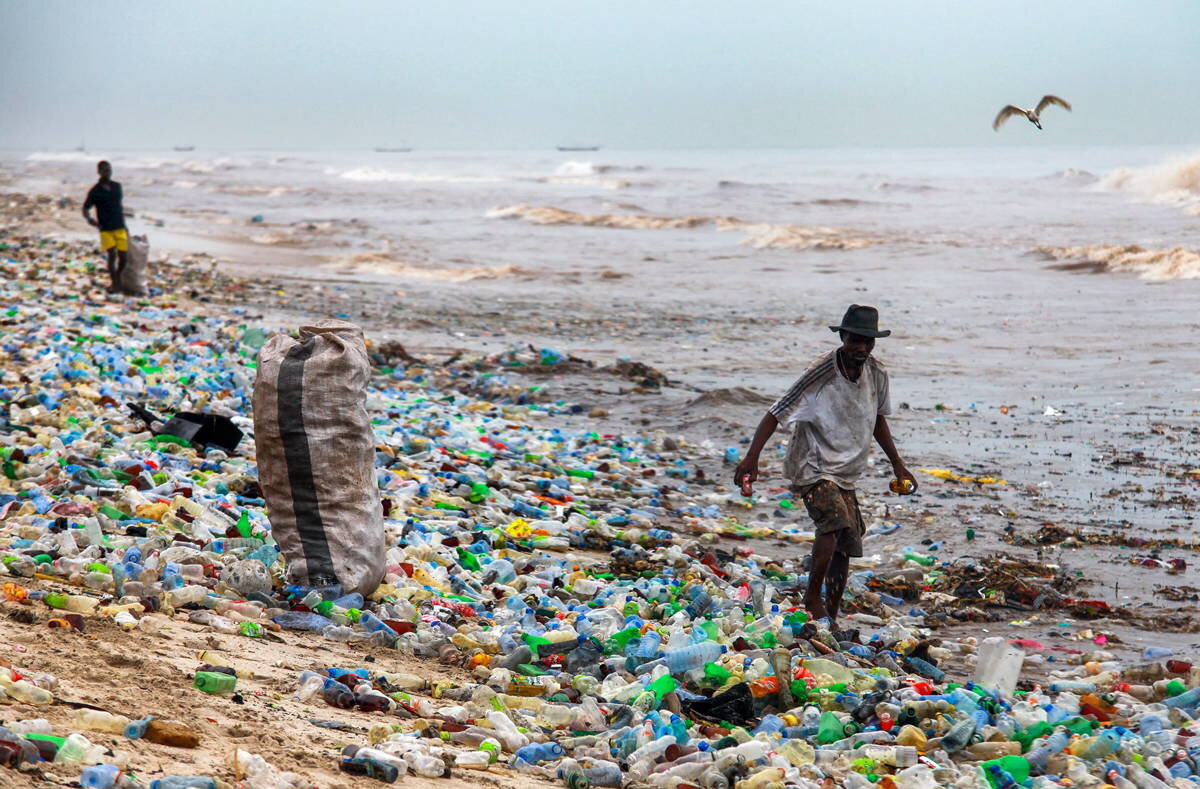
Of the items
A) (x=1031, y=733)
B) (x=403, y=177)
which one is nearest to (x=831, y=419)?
(x=1031, y=733)

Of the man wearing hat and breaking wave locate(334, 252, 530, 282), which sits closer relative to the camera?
the man wearing hat

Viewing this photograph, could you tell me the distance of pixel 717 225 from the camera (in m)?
35.3

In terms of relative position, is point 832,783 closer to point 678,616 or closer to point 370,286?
point 678,616

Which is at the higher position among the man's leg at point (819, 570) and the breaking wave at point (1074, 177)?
the breaking wave at point (1074, 177)

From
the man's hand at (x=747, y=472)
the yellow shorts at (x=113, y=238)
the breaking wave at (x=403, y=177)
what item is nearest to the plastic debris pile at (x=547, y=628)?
the man's hand at (x=747, y=472)

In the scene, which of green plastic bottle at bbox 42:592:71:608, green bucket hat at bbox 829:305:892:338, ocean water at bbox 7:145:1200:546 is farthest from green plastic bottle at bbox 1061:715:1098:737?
green plastic bottle at bbox 42:592:71:608

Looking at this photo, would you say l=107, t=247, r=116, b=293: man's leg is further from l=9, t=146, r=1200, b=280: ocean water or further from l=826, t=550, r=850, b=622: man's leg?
l=826, t=550, r=850, b=622: man's leg

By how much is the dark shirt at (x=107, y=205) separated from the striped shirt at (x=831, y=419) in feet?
35.7

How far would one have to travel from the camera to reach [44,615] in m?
3.97

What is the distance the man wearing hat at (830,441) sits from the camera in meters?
5.24

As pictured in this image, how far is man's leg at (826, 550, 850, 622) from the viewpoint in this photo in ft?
17.8

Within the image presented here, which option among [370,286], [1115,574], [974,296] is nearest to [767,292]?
[974,296]

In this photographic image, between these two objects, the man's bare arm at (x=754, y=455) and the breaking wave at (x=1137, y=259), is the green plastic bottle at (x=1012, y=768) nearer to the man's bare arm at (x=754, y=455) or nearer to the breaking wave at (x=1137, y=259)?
the man's bare arm at (x=754, y=455)

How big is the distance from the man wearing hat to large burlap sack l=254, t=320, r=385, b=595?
1706 millimetres
